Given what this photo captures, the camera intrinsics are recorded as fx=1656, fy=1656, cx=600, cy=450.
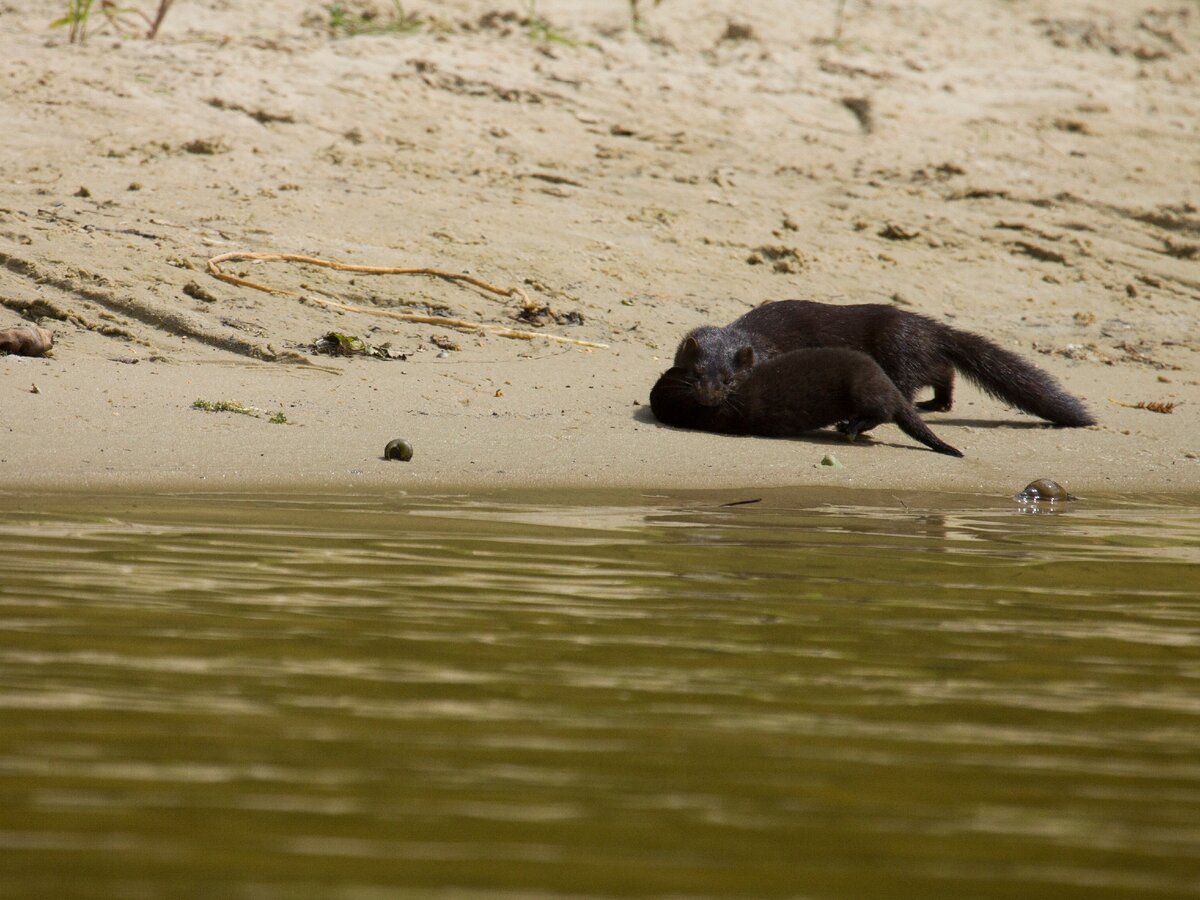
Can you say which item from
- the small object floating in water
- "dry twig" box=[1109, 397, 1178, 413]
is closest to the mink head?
the small object floating in water

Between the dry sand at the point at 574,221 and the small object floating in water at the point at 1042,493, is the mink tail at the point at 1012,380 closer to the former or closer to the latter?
the dry sand at the point at 574,221

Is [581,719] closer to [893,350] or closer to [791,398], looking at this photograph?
[791,398]

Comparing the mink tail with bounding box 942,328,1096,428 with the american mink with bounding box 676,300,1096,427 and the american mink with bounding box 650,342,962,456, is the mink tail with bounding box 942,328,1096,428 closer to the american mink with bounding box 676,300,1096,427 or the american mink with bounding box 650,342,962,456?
the american mink with bounding box 676,300,1096,427

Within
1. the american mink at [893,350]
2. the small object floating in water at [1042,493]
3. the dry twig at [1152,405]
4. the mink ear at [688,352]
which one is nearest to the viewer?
the small object floating in water at [1042,493]

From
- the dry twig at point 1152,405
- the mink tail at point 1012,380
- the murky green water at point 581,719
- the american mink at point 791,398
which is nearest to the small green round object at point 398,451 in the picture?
the american mink at point 791,398

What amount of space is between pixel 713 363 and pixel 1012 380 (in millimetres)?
1464

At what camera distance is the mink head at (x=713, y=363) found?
7223mm

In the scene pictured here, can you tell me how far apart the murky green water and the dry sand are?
6.57 ft

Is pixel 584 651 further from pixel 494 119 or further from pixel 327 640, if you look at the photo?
pixel 494 119

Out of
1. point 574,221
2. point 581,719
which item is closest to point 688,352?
point 574,221

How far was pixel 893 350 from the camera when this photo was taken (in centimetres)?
788

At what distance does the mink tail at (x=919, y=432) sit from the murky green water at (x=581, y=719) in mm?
2728

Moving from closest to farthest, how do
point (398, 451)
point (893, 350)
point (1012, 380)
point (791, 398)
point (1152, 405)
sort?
point (398, 451)
point (791, 398)
point (1012, 380)
point (893, 350)
point (1152, 405)

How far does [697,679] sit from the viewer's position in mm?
2676
